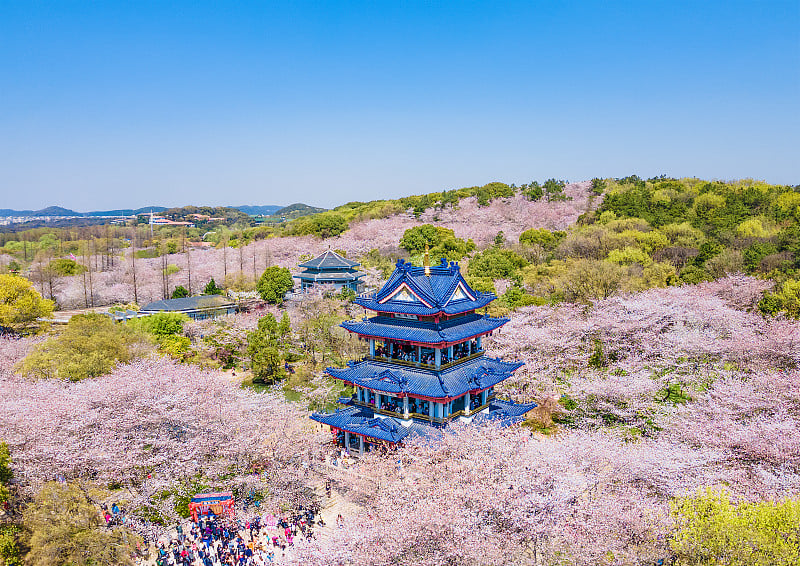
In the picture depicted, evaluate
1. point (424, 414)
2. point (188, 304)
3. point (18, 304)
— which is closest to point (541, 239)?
point (188, 304)

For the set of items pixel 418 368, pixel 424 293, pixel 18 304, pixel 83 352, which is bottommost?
pixel 83 352

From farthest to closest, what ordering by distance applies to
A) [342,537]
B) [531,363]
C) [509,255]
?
1. [509,255]
2. [531,363]
3. [342,537]

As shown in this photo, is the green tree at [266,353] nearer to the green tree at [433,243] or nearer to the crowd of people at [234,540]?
the crowd of people at [234,540]

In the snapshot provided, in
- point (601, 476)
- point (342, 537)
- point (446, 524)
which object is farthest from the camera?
point (601, 476)

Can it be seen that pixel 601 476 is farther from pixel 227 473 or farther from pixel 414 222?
pixel 414 222

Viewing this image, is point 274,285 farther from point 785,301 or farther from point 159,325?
point 785,301

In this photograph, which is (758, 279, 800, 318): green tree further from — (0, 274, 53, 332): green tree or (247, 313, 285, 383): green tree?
(0, 274, 53, 332): green tree

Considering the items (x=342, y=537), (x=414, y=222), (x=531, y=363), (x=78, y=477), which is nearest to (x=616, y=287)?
(x=531, y=363)
